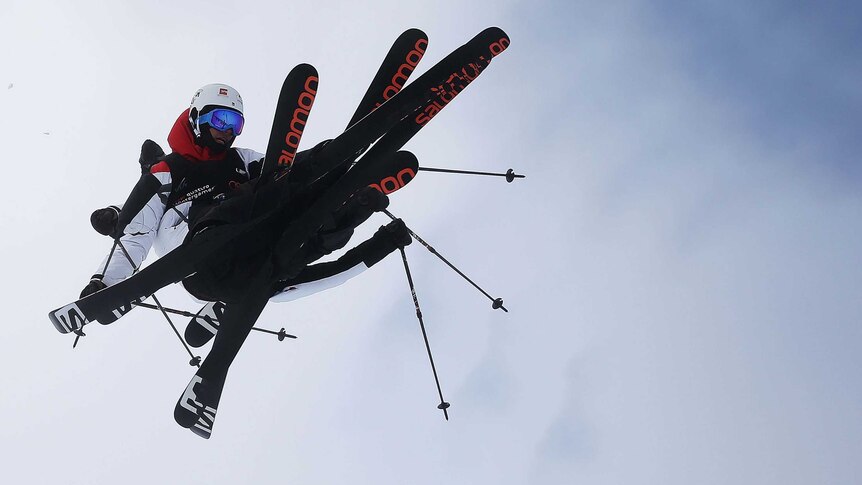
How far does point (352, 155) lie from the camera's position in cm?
679

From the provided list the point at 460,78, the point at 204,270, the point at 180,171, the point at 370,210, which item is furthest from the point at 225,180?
the point at 460,78

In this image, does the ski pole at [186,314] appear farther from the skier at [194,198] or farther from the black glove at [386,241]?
the black glove at [386,241]

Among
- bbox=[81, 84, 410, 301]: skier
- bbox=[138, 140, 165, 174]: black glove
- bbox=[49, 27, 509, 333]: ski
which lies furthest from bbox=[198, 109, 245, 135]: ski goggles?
bbox=[49, 27, 509, 333]: ski

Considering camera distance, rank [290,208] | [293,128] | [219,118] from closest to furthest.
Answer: [293,128] < [290,208] < [219,118]

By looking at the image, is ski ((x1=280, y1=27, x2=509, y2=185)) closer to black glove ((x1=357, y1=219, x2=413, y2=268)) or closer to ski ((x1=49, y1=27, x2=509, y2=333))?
ski ((x1=49, y1=27, x2=509, y2=333))

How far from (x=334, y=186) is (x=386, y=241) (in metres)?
0.77

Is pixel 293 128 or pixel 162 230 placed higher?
pixel 293 128

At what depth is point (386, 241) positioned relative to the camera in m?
7.50

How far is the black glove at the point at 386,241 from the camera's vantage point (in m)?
7.43

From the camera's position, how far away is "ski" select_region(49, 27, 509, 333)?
667 cm

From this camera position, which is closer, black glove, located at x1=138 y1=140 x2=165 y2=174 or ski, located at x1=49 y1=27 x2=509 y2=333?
ski, located at x1=49 y1=27 x2=509 y2=333

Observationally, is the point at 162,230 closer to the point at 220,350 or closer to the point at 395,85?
the point at 220,350

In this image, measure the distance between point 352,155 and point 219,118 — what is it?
6.38 ft

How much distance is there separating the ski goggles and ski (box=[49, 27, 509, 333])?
1461 millimetres
